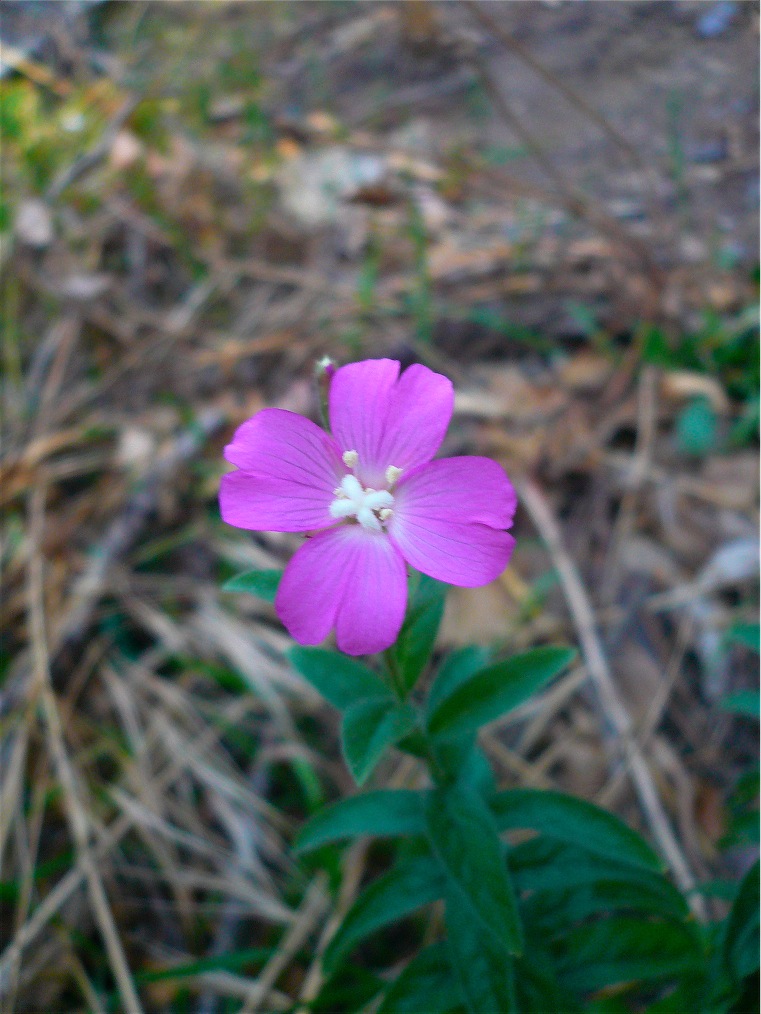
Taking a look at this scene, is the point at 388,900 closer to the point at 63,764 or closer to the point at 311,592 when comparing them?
the point at 311,592

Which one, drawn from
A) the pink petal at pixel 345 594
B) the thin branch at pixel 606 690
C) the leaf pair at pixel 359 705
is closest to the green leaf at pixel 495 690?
the leaf pair at pixel 359 705

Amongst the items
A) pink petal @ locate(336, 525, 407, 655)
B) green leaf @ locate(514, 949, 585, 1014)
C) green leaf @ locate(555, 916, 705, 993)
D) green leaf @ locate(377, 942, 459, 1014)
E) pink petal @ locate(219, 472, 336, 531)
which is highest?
pink petal @ locate(219, 472, 336, 531)

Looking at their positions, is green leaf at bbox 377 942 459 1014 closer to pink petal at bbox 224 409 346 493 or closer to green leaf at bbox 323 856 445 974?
green leaf at bbox 323 856 445 974

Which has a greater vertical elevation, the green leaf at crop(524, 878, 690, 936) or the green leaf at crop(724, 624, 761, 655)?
the green leaf at crop(724, 624, 761, 655)

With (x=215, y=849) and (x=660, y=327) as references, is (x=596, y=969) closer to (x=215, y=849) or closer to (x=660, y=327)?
(x=215, y=849)

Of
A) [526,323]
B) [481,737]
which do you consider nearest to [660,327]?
[526,323]

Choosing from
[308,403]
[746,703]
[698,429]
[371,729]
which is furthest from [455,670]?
[698,429]

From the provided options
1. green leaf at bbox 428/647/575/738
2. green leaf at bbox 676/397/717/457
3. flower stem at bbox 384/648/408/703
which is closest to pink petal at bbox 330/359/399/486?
flower stem at bbox 384/648/408/703

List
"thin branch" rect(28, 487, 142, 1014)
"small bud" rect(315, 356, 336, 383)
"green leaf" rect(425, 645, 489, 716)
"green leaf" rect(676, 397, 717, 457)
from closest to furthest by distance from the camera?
"small bud" rect(315, 356, 336, 383) < "green leaf" rect(425, 645, 489, 716) < "thin branch" rect(28, 487, 142, 1014) < "green leaf" rect(676, 397, 717, 457)
